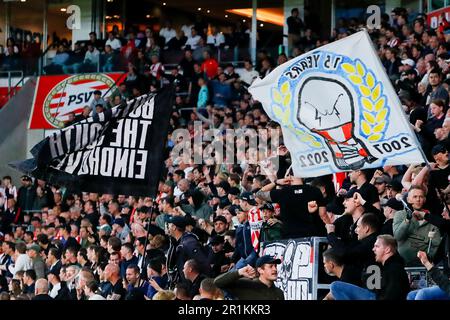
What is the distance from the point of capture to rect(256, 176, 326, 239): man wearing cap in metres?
12.4

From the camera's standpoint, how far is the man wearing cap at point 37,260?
59.9ft

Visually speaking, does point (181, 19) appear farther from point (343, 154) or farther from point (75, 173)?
point (343, 154)

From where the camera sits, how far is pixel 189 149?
21484mm

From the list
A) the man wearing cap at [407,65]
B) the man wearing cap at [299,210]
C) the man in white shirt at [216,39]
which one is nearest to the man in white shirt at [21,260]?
the man wearing cap at [407,65]

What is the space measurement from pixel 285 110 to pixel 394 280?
11.1 feet

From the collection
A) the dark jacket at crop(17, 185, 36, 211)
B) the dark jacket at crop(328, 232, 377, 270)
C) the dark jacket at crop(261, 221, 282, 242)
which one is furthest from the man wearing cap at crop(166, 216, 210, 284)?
the dark jacket at crop(17, 185, 36, 211)

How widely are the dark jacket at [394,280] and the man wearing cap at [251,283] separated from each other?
0.95 metres

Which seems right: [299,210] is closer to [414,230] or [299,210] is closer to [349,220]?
[349,220]

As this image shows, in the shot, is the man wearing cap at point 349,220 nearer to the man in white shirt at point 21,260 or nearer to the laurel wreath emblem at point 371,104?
the laurel wreath emblem at point 371,104

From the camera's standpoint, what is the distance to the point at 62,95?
2880 cm

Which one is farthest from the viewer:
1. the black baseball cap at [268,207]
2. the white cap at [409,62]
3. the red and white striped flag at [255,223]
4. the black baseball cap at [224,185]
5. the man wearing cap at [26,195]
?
the man wearing cap at [26,195]

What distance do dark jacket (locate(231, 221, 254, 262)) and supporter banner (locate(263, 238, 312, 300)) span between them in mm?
1557
